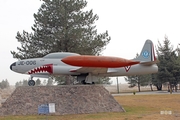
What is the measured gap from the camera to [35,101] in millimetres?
18234

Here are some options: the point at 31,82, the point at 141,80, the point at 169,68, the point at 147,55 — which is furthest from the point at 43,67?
the point at 141,80

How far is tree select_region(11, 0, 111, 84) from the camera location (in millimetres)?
28719

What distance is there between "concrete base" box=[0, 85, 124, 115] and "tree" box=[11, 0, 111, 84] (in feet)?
33.2

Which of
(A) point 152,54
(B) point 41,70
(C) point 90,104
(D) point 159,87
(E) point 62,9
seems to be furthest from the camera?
(D) point 159,87

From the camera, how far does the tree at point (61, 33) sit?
2872cm

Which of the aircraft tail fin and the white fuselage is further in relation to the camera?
the aircraft tail fin

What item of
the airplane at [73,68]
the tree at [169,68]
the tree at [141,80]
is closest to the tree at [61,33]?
the airplane at [73,68]

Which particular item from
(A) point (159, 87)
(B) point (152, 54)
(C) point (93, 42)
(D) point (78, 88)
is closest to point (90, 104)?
(D) point (78, 88)

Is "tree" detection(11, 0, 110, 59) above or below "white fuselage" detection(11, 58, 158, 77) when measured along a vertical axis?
above

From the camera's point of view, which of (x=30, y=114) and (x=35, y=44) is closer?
(x=30, y=114)

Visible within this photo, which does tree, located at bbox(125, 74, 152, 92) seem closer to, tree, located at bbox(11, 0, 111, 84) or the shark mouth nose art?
tree, located at bbox(11, 0, 111, 84)

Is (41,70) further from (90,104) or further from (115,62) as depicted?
(115,62)

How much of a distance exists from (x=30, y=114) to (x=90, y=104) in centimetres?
406

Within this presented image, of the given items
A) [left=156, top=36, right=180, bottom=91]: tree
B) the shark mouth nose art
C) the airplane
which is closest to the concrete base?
the airplane
